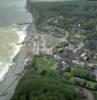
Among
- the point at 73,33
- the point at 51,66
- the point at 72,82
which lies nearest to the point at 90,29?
the point at 73,33

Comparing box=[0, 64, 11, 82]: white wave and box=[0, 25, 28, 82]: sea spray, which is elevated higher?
box=[0, 25, 28, 82]: sea spray

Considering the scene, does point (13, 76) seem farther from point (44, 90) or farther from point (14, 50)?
point (44, 90)

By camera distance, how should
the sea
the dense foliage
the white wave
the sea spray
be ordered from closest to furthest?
1. the dense foliage
2. the white wave
3. the sea spray
4. the sea

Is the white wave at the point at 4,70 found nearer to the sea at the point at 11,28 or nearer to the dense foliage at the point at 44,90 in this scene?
the sea at the point at 11,28

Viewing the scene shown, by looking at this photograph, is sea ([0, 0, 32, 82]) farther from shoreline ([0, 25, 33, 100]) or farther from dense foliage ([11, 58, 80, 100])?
dense foliage ([11, 58, 80, 100])

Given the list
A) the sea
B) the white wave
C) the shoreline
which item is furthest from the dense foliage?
the sea
